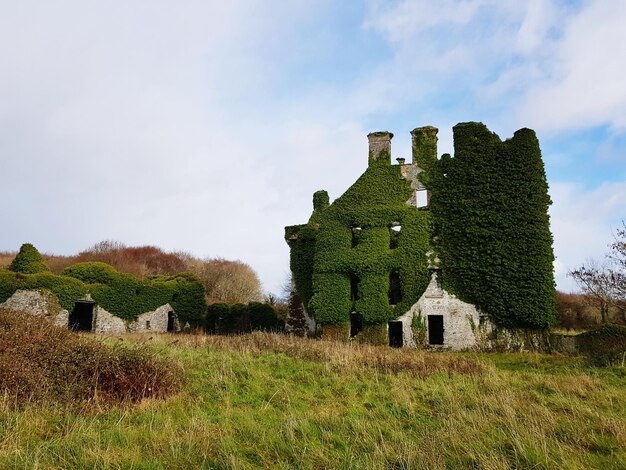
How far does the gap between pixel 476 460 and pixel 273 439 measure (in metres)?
2.79

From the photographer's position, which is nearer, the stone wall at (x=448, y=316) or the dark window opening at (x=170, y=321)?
the stone wall at (x=448, y=316)

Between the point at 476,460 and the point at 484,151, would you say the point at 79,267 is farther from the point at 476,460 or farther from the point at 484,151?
the point at 476,460

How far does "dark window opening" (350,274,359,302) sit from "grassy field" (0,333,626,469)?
12.5m

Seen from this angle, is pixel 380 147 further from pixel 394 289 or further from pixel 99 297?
pixel 99 297

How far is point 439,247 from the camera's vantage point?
23.6 metres

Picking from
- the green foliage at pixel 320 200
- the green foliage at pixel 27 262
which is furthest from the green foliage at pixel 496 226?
the green foliage at pixel 27 262

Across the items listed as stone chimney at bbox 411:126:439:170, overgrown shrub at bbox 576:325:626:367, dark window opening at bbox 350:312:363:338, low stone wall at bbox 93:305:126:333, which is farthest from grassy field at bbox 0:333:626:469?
low stone wall at bbox 93:305:126:333

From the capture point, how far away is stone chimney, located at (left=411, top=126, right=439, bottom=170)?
25.4m

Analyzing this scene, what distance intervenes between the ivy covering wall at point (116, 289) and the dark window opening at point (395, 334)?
55.0 feet

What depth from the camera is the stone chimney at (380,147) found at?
26.2 m

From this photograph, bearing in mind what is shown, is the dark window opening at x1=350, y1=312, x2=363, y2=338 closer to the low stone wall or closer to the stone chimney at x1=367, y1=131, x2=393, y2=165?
the stone chimney at x1=367, y1=131, x2=393, y2=165

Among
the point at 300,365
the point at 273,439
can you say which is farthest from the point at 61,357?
the point at 300,365

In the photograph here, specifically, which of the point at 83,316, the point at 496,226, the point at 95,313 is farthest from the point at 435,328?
the point at 83,316

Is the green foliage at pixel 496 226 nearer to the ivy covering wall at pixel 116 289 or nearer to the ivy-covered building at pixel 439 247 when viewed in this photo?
the ivy-covered building at pixel 439 247
